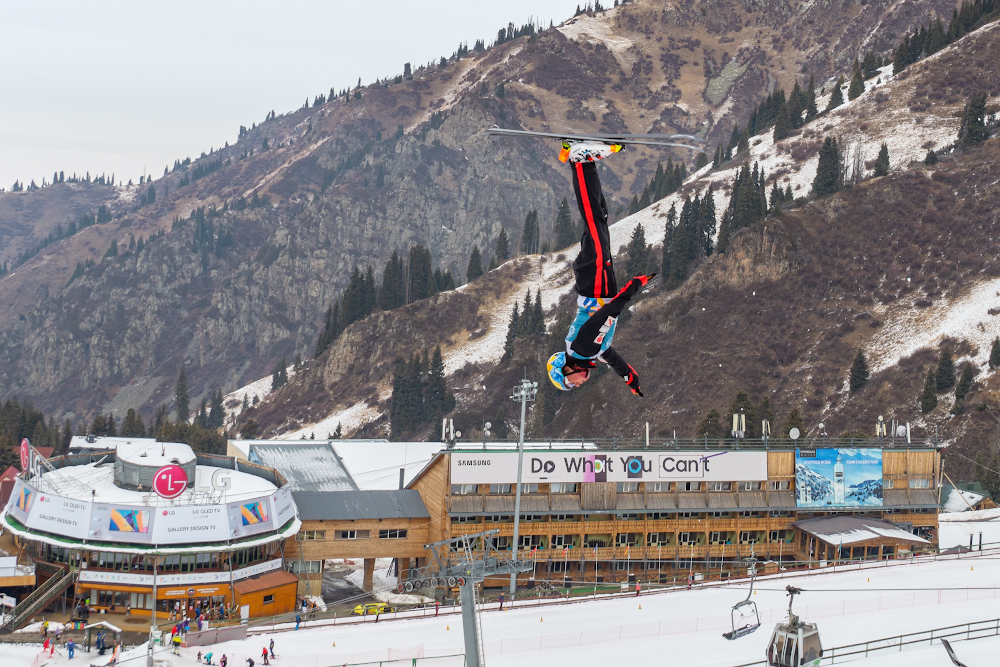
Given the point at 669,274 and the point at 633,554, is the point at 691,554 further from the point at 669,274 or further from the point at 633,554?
the point at 669,274

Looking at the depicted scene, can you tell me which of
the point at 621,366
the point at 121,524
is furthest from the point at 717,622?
the point at 121,524

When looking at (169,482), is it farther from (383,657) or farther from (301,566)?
(383,657)

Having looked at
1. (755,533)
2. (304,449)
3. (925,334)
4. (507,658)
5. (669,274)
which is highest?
(669,274)

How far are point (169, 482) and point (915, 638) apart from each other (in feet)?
159

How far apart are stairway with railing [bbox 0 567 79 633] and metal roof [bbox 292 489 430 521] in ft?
59.1

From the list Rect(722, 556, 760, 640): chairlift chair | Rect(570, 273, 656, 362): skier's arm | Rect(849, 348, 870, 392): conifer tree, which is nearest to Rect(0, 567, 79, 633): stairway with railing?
Rect(722, 556, 760, 640): chairlift chair

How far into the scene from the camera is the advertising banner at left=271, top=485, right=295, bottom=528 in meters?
73.9

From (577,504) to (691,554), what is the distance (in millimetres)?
11616

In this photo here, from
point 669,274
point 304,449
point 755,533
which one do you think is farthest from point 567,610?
point 669,274

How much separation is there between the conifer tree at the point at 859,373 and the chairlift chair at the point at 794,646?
10231cm

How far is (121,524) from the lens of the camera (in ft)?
226

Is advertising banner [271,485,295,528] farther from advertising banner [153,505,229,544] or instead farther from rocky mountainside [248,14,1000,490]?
rocky mountainside [248,14,1000,490]

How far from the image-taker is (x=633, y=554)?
82938mm

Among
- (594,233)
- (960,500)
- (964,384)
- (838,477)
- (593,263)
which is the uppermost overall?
(964,384)
